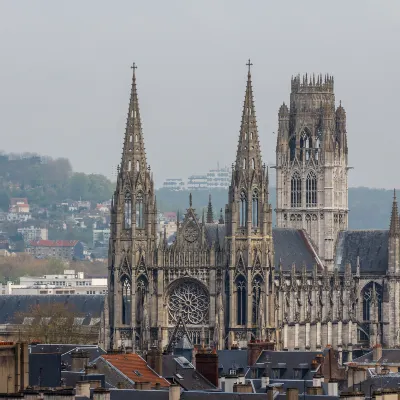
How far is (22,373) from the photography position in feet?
261

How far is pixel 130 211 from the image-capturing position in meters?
158

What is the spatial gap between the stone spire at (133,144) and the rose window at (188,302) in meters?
7.14

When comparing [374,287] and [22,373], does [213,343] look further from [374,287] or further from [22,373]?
[22,373]

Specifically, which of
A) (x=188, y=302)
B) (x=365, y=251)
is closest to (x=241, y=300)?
(x=188, y=302)

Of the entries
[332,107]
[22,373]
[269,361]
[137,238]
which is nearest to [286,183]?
[332,107]

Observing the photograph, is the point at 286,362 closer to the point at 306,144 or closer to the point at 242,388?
the point at 242,388

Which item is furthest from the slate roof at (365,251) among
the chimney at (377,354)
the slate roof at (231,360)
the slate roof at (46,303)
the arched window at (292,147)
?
the slate roof at (231,360)

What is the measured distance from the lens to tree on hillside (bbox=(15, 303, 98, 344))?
15100 cm

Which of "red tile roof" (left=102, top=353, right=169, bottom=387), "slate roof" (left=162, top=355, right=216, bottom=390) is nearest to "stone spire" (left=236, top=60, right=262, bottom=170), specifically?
"slate roof" (left=162, top=355, right=216, bottom=390)

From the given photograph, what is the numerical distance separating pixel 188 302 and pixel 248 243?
5633 millimetres

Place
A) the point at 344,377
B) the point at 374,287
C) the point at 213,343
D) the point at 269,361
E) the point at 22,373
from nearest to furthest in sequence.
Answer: the point at 22,373
the point at 344,377
the point at 269,361
the point at 213,343
the point at 374,287

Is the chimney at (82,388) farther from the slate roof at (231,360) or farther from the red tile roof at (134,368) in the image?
the slate roof at (231,360)

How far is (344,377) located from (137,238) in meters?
49.0

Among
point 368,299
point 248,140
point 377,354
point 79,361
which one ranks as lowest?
point 79,361
